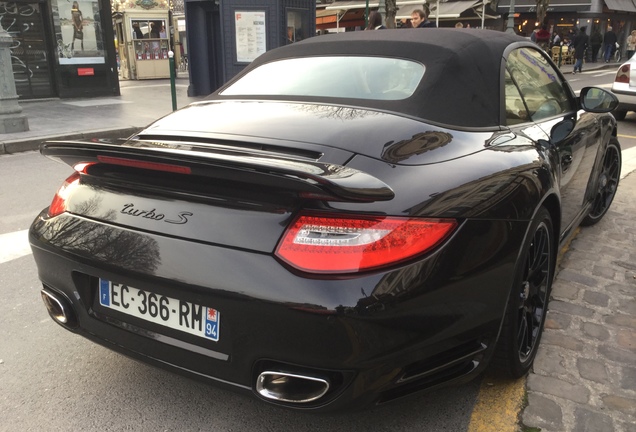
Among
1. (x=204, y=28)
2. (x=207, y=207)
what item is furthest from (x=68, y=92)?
(x=207, y=207)

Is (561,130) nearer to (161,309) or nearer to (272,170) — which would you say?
(272,170)

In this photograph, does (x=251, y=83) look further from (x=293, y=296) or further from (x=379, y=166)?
(x=293, y=296)

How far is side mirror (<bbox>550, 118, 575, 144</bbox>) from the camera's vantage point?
306 cm

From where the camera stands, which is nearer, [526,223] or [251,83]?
[526,223]

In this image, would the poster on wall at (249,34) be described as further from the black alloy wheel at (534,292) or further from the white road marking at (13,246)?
the black alloy wheel at (534,292)

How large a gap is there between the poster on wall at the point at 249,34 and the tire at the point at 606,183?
9.23 metres

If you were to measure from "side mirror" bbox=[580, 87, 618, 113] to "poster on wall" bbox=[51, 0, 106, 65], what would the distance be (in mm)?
13545

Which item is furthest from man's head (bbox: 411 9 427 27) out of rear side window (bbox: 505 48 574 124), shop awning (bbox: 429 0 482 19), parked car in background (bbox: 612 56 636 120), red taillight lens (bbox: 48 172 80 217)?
shop awning (bbox: 429 0 482 19)

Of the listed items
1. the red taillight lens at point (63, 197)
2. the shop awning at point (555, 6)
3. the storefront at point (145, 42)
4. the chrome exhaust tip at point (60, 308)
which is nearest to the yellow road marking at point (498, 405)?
the chrome exhaust tip at point (60, 308)

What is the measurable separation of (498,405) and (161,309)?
144 cm

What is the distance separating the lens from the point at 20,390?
8.27 ft

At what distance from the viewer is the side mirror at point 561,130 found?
306 centimetres

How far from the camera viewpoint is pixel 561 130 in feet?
10.5

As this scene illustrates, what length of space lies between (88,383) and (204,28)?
13.8m
